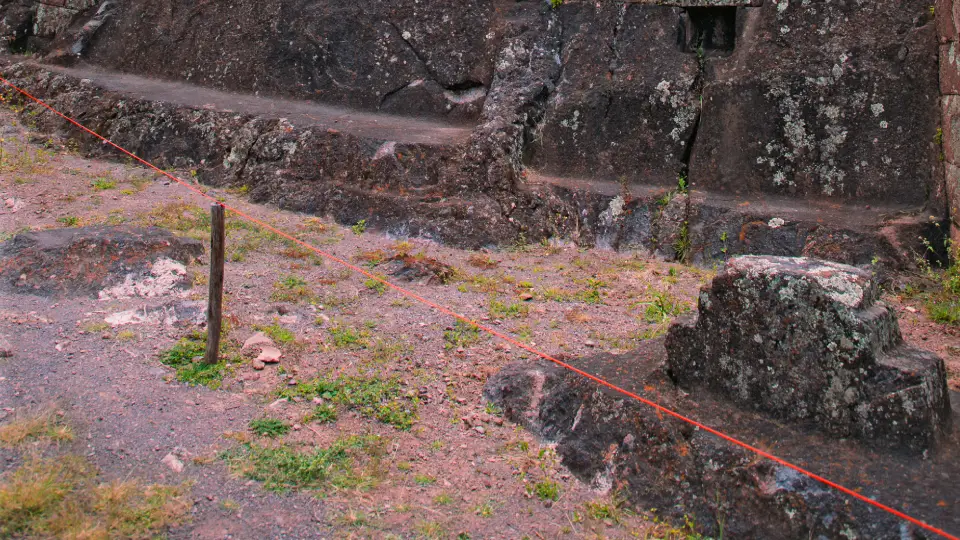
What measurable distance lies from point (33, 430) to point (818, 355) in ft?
11.3

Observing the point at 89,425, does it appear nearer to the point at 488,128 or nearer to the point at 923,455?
the point at 923,455

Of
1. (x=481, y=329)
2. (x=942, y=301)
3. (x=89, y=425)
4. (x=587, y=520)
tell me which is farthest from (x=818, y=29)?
(x=89, y=425)

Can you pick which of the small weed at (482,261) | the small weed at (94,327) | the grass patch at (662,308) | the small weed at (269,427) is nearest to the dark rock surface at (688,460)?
the grass patch at (662,308)

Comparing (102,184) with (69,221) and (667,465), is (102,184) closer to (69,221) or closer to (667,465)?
(69,221)

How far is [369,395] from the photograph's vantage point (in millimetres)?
4305

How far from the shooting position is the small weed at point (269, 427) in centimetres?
392

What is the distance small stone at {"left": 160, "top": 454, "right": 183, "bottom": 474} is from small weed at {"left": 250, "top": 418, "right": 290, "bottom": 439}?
1.31ft

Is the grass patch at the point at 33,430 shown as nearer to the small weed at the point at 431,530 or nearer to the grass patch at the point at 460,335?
the small weed at the point at 431,530

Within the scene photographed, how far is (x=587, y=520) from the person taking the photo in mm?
3504

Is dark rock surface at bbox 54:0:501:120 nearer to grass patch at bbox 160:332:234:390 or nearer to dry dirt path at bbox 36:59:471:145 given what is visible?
dry dirt path at bbox 36:59:471:145

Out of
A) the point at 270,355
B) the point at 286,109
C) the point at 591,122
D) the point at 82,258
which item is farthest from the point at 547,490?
the point at 286,109

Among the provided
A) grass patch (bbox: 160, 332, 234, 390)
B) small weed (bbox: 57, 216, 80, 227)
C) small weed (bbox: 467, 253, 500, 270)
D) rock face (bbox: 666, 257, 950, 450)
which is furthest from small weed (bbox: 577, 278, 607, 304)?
small weed (bbox: 57, 216, 80, 227)

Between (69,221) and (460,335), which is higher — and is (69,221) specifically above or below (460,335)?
above

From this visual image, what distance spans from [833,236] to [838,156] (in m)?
0.77
